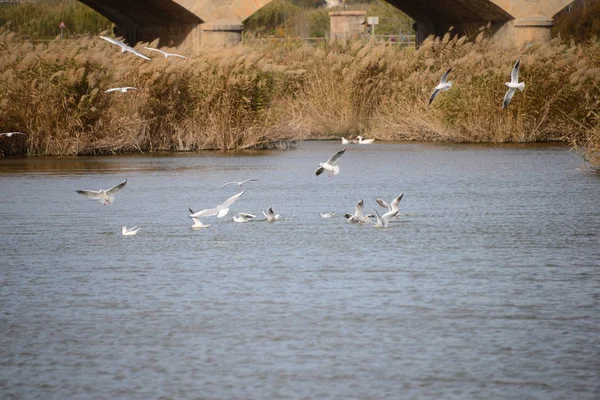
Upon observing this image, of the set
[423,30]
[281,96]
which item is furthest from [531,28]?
[281,96]

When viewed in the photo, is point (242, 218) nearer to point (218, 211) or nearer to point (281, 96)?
point (218, 211)

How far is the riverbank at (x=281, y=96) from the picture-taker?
2069 centimetres

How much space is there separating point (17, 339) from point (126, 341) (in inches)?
24.2

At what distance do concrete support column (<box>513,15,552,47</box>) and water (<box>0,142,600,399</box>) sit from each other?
16110 millimetres

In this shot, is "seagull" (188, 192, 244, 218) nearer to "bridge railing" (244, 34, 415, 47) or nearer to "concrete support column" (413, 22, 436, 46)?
"bridge railing" (244, 34, 415, 47)

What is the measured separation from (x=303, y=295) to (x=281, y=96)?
17006mm

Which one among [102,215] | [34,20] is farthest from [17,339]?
[34,20]

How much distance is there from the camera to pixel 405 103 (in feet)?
80.9

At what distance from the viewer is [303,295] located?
8406 millimetres

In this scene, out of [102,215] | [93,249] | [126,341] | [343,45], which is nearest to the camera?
[126,341]

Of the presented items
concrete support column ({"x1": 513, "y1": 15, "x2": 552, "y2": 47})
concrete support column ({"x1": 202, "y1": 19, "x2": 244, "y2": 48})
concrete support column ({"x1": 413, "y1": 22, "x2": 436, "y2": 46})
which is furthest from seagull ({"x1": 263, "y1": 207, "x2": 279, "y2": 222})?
concrete support column ({"x1": 413, "y1": 22, "x2": 436, "y2": 46})

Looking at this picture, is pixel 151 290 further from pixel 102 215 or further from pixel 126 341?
pixel 102 215

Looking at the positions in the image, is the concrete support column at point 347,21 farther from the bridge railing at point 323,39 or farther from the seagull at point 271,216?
the seagull at point 271,216

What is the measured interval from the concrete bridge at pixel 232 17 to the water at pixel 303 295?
14383 mm
